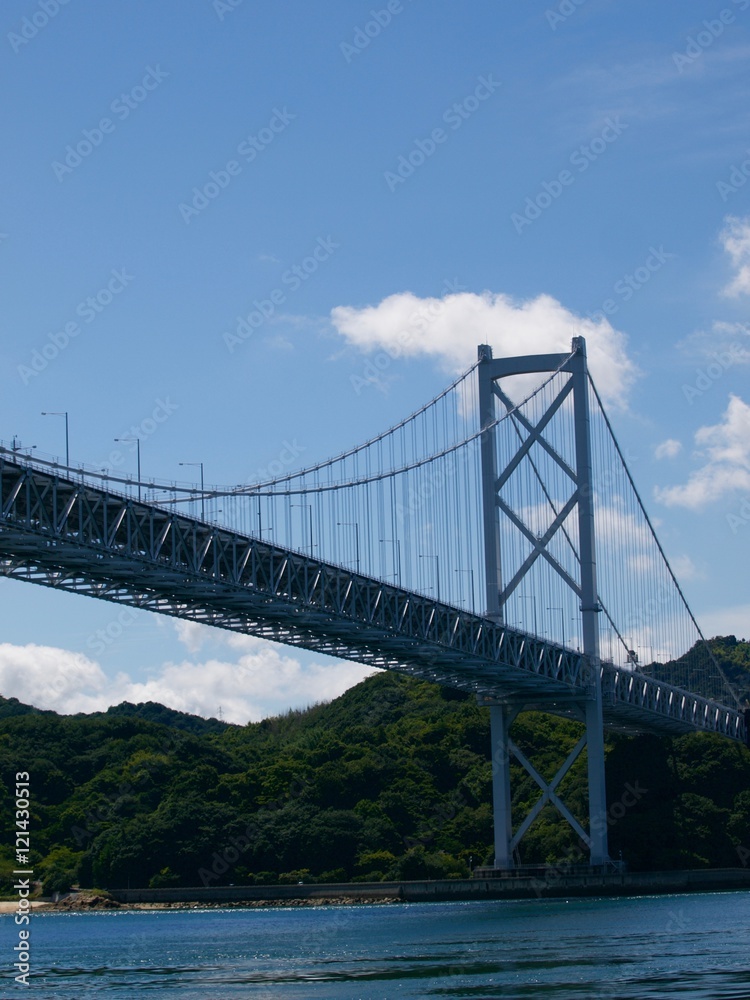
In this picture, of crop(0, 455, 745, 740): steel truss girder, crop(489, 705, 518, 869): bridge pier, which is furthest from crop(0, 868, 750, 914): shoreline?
crop(0, 455, 745, 740): steel truss girder

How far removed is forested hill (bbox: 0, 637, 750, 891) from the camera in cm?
6838

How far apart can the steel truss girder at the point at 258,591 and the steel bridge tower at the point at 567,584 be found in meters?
0.78

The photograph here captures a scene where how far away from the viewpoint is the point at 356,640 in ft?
174

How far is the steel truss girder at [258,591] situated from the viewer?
127ft

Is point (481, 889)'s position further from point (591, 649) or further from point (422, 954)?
point (422, 954)

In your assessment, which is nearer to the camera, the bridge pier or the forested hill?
the bridge pier

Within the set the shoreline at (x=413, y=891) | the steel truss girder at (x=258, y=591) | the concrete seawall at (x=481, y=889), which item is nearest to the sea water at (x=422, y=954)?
the concrete seawall at (x=481, y=889)

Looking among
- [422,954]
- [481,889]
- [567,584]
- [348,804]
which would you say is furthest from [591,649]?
[422,954]

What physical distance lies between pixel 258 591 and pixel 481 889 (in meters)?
20.0

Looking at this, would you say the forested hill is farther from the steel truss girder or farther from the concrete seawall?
the steel truss girder

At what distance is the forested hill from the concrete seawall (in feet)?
5.20

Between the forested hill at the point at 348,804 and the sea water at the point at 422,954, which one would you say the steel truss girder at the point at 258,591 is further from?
the sea water at the point at 422,954

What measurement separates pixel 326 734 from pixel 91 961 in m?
48.8

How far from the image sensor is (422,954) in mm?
36125
